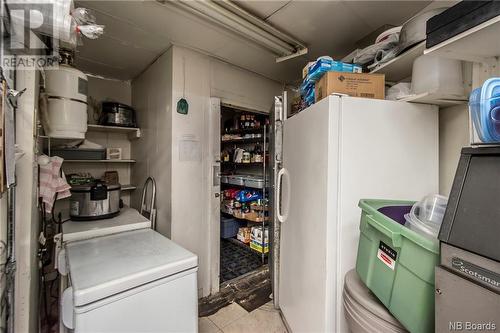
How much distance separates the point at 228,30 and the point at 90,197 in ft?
5.70

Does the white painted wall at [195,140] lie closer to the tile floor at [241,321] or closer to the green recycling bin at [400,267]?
the tile floor at [241,321]

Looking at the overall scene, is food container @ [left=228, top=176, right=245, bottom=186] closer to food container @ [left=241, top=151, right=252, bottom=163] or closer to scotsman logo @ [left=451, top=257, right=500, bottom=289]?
food container @ [left=241, top=151, right=252, bottom=163]

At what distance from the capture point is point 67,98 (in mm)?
1450

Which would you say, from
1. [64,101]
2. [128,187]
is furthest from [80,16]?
[128,187]

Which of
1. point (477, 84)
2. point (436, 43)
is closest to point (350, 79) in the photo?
point (436, 43)

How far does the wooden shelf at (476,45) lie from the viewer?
76 centimetres

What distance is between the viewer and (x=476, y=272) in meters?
0.59

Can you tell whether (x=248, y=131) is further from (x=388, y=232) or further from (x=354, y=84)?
(x=388, y=232)

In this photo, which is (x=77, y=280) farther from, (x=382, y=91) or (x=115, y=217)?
(x=382, y=91)

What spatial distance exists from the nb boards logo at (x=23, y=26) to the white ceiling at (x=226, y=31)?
0.90 meters

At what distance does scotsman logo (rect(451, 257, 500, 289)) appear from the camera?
0.56 metres

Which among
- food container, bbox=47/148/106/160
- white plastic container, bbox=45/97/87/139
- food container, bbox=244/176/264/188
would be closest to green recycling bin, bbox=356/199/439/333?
white plastic container, bbox=45/97/87/139

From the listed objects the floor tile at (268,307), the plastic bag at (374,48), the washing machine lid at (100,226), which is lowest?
the floor tile at (268,307)

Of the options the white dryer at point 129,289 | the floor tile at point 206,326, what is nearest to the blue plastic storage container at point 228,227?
the floor tile at point 206,326
